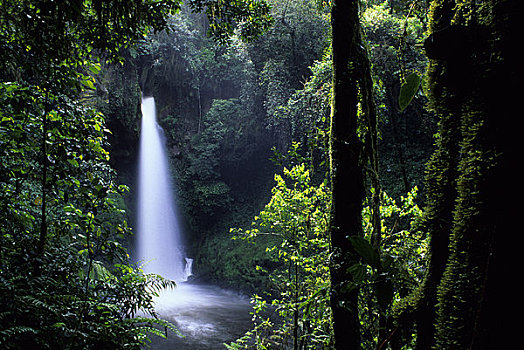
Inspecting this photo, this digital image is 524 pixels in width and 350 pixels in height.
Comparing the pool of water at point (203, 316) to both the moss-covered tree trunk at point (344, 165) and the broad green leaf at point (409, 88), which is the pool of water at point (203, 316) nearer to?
the moss-covered tree trunk at point (344, 165)

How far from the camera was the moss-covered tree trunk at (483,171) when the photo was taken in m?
0.49

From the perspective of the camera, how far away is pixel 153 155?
1455 centimetres

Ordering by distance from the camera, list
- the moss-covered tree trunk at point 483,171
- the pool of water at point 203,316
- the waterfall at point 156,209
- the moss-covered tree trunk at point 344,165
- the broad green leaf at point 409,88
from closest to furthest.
A: 1. the moss-covered tree trunk at point 483,171
2. the broad green leaf at point 409,88
3. the moss-covered tree trunk at point 344,165
4. the pool of water at point 203,316
5. the waterfall at point 156,209

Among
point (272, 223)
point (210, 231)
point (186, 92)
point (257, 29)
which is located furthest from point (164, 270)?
point (257, 29)

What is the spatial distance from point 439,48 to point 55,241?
308 centimetres

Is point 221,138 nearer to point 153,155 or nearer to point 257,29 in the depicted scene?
point 153,155

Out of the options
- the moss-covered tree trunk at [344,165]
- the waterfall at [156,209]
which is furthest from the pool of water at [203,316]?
the moss-covered tree trunk at [344,165]

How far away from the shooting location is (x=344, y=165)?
158cm

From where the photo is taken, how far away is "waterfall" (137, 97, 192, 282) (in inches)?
556

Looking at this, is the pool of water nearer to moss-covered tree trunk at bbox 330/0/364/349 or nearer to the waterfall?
the waterfall

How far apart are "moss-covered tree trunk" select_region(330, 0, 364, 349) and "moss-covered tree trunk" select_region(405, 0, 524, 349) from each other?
0.74m

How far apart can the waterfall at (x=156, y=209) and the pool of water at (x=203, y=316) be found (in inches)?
→ 87.3

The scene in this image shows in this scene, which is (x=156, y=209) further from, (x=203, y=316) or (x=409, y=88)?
(x=409, y=88)

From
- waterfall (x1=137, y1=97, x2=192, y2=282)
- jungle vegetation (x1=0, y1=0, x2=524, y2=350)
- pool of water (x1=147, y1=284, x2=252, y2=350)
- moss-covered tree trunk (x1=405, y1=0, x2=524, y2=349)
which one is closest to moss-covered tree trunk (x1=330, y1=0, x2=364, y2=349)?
jungle vegetation (x1=0, y1=0, x2=524, y2=350)
